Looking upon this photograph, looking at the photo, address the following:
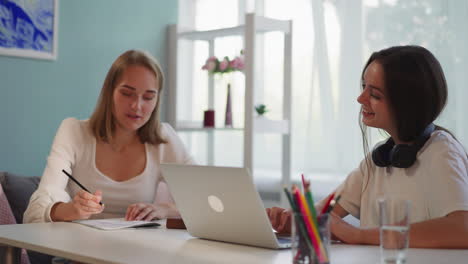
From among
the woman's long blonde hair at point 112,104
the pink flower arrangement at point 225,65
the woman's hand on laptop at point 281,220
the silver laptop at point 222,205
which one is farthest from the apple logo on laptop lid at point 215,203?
the pink flower arrangement at point 225,65

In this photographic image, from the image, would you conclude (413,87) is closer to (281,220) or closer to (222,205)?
(281,220)

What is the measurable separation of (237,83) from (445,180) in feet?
8.08

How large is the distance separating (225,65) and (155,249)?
2.23 metres

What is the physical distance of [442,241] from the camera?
1.52 meters

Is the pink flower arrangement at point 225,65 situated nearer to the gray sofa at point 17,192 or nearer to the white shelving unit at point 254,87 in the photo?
the white shelving unit at point 254,87

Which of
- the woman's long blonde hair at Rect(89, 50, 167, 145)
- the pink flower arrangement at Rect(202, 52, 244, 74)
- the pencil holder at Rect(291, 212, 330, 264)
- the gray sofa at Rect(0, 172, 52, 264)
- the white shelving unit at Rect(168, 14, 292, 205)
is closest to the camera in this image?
the pencil holder at Rect(291, 212, 330, 264)

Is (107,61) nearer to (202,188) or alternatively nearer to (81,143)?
(81,143)

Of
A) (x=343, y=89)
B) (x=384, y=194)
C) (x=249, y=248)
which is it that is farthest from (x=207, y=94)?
(x=249, y=248)

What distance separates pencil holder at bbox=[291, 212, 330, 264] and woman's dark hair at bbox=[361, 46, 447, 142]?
2.20ft

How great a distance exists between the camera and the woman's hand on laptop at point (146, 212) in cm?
204

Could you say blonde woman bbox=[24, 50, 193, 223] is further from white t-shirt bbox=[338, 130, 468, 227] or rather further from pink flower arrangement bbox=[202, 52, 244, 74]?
pink flower arrangement bbox=[202, 52, 244, 74]

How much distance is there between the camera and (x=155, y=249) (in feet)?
4.91

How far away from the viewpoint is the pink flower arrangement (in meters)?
3.60

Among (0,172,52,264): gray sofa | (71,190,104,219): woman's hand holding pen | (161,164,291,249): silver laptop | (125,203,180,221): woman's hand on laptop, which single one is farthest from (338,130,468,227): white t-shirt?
(0,172,52,264): gray sofa
